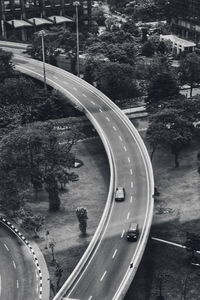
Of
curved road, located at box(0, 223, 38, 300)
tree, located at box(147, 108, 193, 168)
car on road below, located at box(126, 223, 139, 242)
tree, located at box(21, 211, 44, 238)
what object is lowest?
curved road, located at box(0, 223, 38, 300)

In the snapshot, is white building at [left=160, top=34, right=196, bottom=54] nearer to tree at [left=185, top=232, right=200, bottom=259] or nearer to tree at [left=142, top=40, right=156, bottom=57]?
tree at [left=142, top=40, right=156, bottom=57]

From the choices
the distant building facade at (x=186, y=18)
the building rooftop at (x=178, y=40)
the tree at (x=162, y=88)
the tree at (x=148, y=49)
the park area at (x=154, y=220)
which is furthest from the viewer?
the distant building facade at (x=186, y=18)

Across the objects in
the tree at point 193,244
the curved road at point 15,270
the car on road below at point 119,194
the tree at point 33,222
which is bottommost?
the curved road at point 15,270

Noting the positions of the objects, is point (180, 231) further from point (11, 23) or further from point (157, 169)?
point (11, 23)

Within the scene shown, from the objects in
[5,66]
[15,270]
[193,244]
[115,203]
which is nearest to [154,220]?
[115,203]

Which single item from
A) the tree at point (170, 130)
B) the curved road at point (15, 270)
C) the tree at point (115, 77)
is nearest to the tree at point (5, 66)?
the tree at point (115, 77)

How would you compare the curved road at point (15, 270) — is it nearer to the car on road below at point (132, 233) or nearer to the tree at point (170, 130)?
the car on road below at point (132, 233)

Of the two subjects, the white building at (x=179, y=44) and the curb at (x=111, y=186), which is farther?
the white building at (x=179, y=44)

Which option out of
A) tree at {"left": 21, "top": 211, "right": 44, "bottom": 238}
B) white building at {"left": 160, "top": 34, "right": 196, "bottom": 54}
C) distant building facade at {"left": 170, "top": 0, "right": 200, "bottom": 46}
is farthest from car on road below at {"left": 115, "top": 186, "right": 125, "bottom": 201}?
distant building facade at {"left": 170, "top": 0, "right": 200, "bottom": 46}
